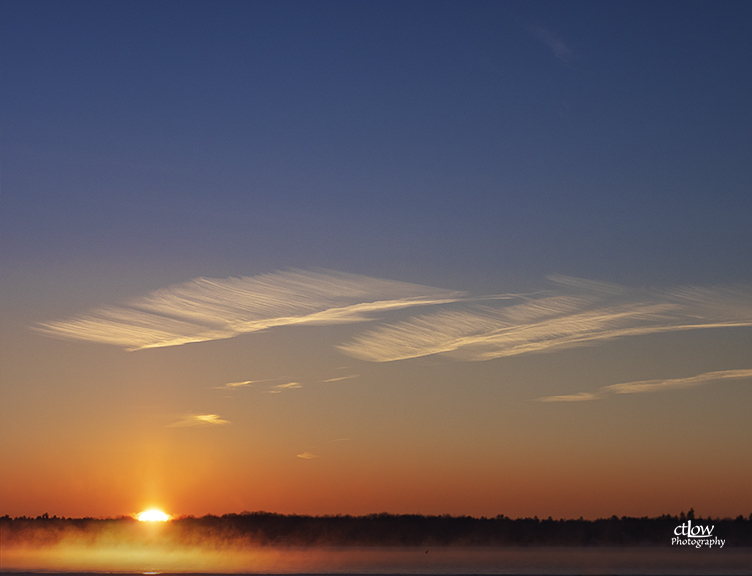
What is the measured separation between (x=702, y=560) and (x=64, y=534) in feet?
302

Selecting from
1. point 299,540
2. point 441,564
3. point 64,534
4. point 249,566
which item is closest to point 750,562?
point 441,564

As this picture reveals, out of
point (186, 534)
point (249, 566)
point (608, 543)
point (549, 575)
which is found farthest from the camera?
point (186, 534)

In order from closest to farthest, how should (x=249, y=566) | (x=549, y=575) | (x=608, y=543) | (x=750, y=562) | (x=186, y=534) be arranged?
(x=549, y=575) < (x=249, y=566) < (x=750, y=562) < (x=608, y=543) < (x=186, y=534)

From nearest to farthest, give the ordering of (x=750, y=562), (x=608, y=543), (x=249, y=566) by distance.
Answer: (x=249, y=566) < (x=750, y=562) < (x=608, y=543)

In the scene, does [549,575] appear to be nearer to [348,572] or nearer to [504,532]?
[348,572]

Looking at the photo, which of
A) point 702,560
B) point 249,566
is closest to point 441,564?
point 249,566

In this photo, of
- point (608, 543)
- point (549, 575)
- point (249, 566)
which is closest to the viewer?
point (549, 575)

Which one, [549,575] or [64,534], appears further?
[64,534]

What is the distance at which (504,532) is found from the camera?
12506 centimetres

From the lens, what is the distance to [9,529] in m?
135

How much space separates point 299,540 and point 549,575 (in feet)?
239

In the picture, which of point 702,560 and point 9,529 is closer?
point 702,560

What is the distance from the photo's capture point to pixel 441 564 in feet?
226

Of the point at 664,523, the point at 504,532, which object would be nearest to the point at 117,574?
the point at 504,532
